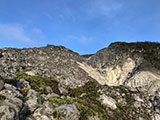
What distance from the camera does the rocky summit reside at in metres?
10.6

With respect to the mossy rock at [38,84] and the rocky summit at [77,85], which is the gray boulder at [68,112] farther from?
the mossy rock at [38,84]

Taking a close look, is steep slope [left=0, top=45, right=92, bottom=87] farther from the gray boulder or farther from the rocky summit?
the gray boulder

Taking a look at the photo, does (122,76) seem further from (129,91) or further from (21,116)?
(21,116)

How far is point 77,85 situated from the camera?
93.2 ft

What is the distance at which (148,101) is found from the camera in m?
23.7

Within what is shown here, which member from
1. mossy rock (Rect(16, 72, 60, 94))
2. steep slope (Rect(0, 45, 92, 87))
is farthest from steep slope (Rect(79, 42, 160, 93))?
mossy rock (Rect(16, 72, 60, 94))

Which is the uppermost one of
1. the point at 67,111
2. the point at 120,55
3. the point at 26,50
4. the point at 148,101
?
the point at 26,50

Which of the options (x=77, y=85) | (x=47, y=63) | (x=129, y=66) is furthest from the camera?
(x=129, y=66)

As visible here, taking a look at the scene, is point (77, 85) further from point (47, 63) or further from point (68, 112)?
point (68, 112)

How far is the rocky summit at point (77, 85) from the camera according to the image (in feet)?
34.8

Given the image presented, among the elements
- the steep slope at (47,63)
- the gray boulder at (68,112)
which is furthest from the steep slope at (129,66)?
the gray boulder at (68,112)

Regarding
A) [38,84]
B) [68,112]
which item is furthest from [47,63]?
[68,112]

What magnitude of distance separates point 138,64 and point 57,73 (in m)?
22.5

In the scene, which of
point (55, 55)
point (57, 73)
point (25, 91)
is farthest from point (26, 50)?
point (25, 91)
